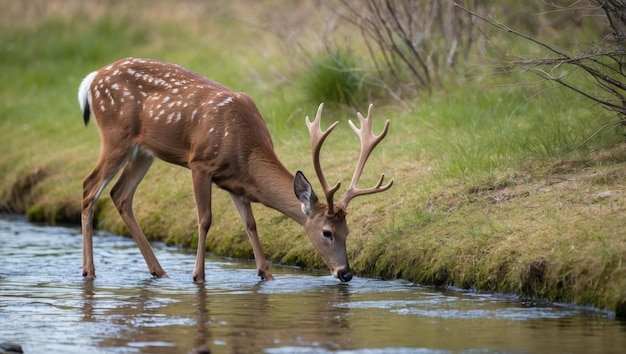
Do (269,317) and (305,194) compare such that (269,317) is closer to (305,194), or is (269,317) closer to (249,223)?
(305,194)

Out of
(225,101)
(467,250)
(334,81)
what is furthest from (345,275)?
(334,81)

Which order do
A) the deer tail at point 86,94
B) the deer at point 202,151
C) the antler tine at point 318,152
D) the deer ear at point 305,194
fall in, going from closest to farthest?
the antler tine at point 318,152, the deer ear at point 305,194, the deer at point 202,151, the deer tail at point 86,94

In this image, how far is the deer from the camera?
8609 mm

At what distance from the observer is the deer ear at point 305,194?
8500mm

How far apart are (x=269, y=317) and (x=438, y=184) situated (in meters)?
3.05

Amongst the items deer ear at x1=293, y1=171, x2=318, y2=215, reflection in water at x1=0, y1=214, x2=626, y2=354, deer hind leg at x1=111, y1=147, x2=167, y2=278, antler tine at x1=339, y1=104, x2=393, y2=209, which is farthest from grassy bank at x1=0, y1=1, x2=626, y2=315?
deer hind leg at x1=111, y1=147, x2=167, y2=278

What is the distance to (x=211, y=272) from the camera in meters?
9.23

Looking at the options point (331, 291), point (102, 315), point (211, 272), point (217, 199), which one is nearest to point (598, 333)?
point (331, 291)

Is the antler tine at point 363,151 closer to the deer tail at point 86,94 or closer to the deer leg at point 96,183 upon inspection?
the deer leg at point 96,183

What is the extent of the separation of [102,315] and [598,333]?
309cm

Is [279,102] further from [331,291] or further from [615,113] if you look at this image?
[331,291]

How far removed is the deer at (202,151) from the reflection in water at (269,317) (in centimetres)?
36

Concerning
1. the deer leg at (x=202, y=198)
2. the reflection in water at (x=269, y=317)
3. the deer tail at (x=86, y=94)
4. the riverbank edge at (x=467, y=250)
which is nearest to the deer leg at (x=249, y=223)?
the reflection in water at (x=269, y=317)

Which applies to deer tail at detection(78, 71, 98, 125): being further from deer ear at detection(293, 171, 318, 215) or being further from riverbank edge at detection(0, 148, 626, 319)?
deer ear at detection(293, 171, 318, 215)
